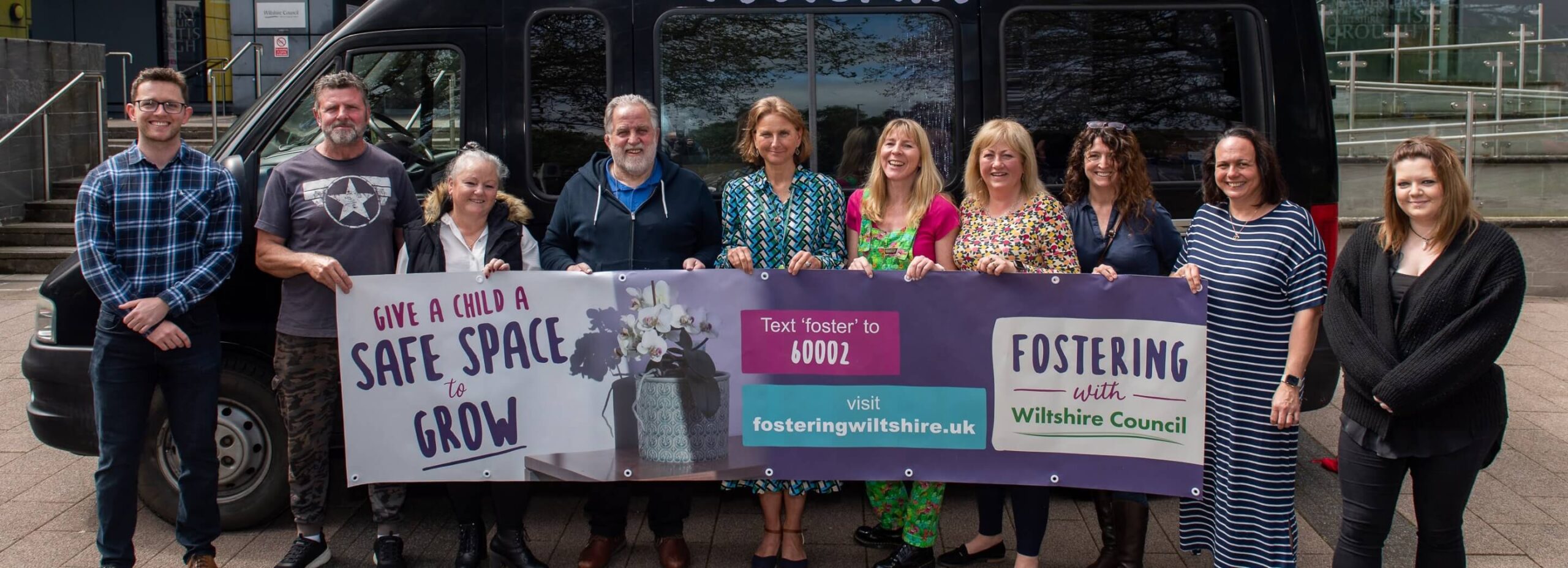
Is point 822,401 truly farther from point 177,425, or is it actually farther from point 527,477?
point 177,425

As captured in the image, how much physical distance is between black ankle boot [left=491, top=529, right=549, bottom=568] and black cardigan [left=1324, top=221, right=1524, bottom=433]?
2.77 m

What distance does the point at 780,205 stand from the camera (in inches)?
172

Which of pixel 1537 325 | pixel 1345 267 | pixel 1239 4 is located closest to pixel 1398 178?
pixel 1345 267

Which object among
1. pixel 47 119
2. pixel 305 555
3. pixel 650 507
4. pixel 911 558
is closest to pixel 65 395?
pixel 305 555

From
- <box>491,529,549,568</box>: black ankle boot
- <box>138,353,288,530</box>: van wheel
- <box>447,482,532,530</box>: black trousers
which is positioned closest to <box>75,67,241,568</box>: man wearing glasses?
<box>138,353,288,530</box>: van wheel

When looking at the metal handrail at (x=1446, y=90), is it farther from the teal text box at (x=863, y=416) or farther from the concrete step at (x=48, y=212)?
the concrete step at (x=48, y=212)

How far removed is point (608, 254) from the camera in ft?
14.4

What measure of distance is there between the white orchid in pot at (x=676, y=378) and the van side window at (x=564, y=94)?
921 mm

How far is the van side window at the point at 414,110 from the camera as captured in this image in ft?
16.2

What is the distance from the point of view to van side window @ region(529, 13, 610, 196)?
498 cm

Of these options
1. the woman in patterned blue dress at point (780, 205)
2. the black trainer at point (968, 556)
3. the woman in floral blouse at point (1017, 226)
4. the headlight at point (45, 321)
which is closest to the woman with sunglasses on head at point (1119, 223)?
the woman in floral blouse at point (1017, 226)

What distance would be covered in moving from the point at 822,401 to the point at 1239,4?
7.86 ft

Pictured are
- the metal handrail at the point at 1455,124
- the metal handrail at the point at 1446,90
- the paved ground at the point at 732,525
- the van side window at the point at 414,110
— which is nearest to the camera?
the paved ground at the point at 732,525

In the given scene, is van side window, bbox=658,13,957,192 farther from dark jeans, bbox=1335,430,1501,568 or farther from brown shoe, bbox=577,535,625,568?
dark jeans, bbox=1335,430,1501,568
